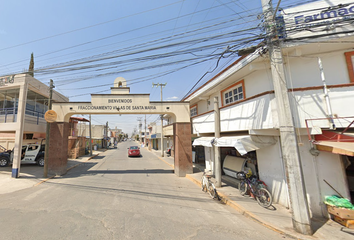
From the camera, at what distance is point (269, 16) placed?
516cm

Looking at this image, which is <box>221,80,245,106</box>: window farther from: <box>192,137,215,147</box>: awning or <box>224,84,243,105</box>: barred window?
<box>192,137,215,147</box>: awning

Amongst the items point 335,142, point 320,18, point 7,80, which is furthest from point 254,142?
point 7,80

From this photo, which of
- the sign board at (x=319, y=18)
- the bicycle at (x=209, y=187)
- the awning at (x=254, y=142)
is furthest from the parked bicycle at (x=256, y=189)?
the sign board at (x=319, y=18)

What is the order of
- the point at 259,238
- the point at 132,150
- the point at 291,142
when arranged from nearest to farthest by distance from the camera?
the point at 259,238, the point at 291,142, the point at 132,150

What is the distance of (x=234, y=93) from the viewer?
8992 millimetres

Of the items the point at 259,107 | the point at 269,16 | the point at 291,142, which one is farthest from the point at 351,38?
the point at 291,142

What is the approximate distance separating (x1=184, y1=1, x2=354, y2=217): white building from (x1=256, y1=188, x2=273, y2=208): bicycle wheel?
0.70m

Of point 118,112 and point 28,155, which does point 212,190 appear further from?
point 28,155

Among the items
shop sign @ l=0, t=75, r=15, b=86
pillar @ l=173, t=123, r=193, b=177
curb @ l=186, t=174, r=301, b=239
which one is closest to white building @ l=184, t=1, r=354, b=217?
curb @ l=186, t=174, r=301, b=239

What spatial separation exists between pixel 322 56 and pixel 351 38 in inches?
32.5

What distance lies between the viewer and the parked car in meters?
12.7

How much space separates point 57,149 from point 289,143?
41.9 feet

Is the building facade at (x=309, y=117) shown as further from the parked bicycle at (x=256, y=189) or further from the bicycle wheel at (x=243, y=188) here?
the bicycle wheel at (x=243, y=188)

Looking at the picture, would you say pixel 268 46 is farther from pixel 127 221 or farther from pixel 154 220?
pixel 127 221
